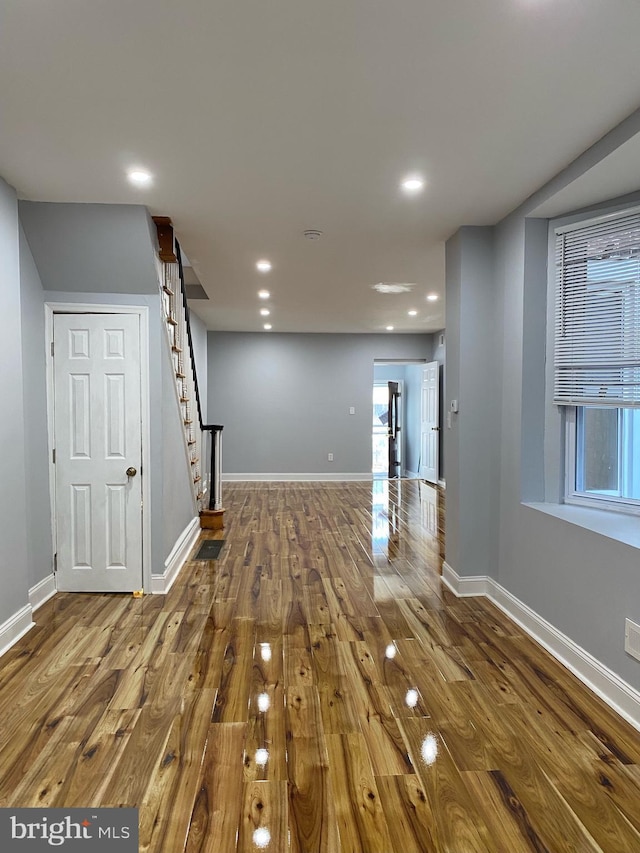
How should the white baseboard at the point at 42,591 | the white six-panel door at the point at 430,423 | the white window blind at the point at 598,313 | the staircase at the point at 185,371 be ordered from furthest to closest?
the white six-panel door at the point at 430,423, the staircase at the point at 185,371, the white baseboard at the point at 42,591, the white window blind at the point at 598,313

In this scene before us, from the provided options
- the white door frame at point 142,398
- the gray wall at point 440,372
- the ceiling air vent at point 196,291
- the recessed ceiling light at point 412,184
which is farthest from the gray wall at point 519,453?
the gray wall at point 440,372

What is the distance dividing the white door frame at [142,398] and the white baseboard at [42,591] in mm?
203

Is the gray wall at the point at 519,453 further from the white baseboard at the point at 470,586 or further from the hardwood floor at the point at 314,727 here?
the hardwood floor at the point at 314,727

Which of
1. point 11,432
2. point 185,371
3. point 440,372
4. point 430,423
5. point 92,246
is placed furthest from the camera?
point 430,423

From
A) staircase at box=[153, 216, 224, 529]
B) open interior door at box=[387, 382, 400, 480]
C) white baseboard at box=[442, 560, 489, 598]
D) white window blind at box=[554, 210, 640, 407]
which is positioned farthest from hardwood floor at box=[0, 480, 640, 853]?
open interior door at box=[387, 382, 400, 480]

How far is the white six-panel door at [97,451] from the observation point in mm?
3678

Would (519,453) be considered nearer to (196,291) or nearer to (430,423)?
(196,291)

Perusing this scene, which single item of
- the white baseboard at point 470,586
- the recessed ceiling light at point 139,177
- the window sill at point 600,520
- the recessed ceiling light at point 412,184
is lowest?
the white baseboard at point 470,586

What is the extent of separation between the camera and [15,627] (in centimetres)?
297

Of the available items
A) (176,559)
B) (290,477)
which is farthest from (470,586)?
(290,477)

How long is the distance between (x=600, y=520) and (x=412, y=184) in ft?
6.86

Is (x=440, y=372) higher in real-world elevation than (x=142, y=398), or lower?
higher

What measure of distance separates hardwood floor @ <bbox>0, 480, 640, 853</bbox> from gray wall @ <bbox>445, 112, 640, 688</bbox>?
35 centimetres

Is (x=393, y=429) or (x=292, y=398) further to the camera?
(x=393, y=429)
